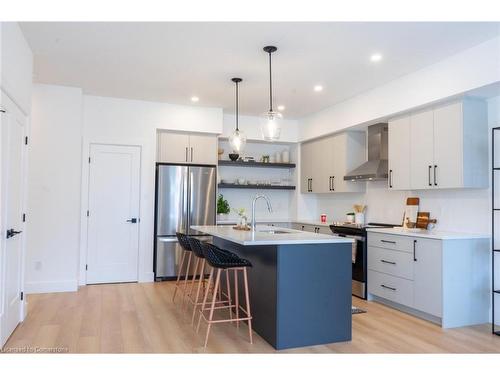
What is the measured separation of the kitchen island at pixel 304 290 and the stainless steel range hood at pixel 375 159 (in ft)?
6.82

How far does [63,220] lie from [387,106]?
4.32 metres

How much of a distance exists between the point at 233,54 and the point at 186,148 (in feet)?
8.08

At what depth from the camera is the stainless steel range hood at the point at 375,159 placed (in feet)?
16.9

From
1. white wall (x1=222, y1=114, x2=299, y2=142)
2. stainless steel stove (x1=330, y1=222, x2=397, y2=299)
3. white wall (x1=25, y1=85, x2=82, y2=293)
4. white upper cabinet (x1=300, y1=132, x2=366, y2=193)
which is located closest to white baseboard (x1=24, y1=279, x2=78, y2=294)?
white wall (x1=25, y1=85, x2=82, y2=293)

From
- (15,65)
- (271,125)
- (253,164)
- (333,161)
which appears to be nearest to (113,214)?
(253,164)

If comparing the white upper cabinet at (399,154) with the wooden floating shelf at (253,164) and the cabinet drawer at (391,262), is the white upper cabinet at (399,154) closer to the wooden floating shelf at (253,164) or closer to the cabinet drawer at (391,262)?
the cabinet drawer at (391,262)

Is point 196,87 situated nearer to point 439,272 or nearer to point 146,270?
point 146,270

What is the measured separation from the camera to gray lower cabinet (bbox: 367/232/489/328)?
381cm

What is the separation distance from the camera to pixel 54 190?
5.10 meters

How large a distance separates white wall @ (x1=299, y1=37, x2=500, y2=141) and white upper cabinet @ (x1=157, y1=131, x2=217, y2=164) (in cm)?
185

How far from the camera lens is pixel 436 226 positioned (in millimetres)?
4617

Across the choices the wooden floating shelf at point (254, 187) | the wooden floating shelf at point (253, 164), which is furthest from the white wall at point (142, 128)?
the wooden floating shelf at point (254, 187)

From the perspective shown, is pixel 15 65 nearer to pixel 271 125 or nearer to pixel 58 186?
pixel 58 186

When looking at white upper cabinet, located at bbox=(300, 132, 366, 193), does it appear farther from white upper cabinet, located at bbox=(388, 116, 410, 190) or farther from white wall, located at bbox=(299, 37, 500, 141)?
white upper cabinet, located at bbox=(388, 116, 410, 190)
